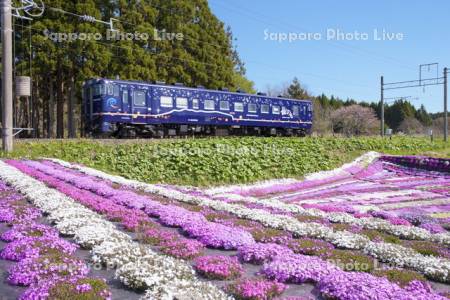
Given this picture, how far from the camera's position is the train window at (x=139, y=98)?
79.7 feet

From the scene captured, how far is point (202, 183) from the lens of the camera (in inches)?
776

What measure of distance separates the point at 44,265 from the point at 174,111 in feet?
71.1

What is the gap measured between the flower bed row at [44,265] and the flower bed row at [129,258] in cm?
32

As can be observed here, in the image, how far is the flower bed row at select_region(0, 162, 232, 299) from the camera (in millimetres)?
4867

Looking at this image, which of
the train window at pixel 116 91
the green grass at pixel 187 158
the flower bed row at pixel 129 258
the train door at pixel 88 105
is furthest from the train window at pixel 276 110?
the flower bed row at pixel 129 258

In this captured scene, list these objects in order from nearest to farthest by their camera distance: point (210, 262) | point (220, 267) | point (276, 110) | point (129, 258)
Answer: point (220, 267) → point (210, 262) → point (129, 258) → point (276, 110)

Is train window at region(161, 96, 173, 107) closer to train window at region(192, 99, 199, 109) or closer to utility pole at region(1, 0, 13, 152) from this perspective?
train window at region(192, 99, 199, 109)

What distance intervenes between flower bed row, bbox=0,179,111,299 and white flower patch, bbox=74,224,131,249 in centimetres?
23

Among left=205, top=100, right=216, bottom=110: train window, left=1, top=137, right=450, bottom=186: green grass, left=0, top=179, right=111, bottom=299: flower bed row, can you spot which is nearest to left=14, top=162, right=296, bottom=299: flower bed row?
left=0, top=179, right=111, bottom=299: flower bed row

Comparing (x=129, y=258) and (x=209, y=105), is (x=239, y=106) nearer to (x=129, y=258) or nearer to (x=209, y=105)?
(x=209, y=105)

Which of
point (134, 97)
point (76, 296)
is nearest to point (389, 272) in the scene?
point (76, 296)

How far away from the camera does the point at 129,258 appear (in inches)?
235

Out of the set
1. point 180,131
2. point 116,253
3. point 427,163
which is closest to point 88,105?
point 180,131

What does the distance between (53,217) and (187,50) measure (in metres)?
32.0
